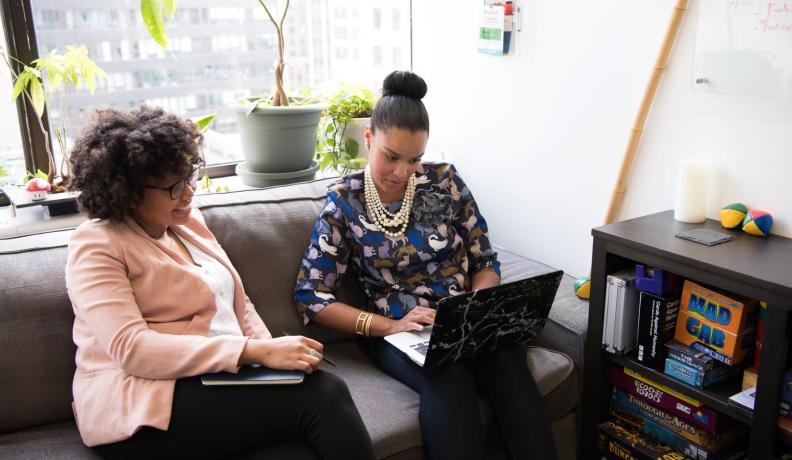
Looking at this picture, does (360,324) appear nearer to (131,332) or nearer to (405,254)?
(405,254)

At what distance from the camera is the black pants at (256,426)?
139 centimetres

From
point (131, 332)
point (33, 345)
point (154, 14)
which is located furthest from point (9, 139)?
point (131, 332)

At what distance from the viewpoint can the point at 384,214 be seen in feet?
6.28

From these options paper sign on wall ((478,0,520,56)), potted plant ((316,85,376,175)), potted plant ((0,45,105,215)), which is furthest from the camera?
potted plant ((316,85,376,175))

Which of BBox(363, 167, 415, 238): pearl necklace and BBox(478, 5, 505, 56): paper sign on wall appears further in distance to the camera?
BBox(478, 5, 505, 56): paper sign on wall

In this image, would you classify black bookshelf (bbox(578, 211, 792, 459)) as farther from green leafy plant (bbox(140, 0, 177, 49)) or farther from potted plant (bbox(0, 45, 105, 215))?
potted plant (bbox(0, 45, 105, 215))

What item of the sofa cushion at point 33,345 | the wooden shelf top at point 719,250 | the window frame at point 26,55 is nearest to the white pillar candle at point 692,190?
the wooden shelf top at point 719,250

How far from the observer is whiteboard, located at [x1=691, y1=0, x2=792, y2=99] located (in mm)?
1637

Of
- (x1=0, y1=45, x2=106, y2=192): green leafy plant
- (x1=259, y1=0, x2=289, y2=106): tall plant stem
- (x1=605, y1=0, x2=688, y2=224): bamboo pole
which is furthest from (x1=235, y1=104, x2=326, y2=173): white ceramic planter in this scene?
(x1=605, y1=0, x2=688, y2=224): bamboo pole

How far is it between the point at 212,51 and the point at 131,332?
151 cm

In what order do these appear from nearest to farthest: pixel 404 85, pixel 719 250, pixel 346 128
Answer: pixel 719 250 < pixel 404 85 < pixel 346 128

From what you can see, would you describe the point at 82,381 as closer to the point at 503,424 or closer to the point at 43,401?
the point at 43,401

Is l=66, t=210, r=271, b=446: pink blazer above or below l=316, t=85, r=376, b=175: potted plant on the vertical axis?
below

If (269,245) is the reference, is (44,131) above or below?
above
